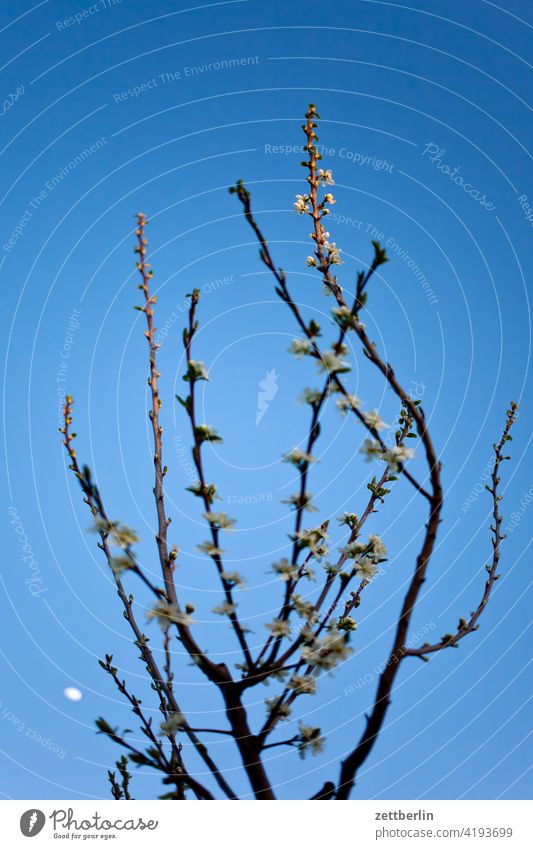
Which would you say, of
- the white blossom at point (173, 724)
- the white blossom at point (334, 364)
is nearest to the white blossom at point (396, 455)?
the white blossom at point (334, 364)

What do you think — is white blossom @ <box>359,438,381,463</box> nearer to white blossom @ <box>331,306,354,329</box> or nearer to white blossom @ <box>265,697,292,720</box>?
white blossom @ <box>331,306,354,329</box>

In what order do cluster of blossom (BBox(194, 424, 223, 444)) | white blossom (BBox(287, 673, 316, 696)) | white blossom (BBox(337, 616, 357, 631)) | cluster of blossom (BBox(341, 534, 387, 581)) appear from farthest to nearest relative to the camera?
1. white blossom (BBox(337, 616, 357, 631))
2. cluster of blossom (BBox(341, 534, 387, 581))
3. white blossom (BBox(287, 673, 316, 696))
4. cluster of blossom (BBox(194, 424, 223, 444))

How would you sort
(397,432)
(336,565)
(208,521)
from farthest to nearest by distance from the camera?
1. (397,432)
2. (336,565)
3. (208,521)

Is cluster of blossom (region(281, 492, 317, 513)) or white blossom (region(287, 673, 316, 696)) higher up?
cluster of blossom (region(281, 492, 317, 513))

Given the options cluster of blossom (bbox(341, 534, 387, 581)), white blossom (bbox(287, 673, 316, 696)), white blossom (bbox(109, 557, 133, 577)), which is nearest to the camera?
white blossom (bbox(109, 557, 133, 577))

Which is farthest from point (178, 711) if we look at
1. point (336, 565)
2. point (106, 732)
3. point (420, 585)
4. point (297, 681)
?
point (420, 585)

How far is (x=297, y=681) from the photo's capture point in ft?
7.83

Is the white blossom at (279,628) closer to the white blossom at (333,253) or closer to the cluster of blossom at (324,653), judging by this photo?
the cluster of blossom at (324,653)

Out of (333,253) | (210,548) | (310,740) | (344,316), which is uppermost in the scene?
(333,253)

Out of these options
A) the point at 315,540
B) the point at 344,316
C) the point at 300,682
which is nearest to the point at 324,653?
the point at 300,682

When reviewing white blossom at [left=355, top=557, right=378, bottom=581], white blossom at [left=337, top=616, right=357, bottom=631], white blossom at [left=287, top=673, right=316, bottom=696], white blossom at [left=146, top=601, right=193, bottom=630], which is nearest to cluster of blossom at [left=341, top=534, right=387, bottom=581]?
white blossom at [left=355, top=557, right=378, bottom=581]

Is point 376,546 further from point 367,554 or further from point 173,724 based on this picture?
point 173,724
